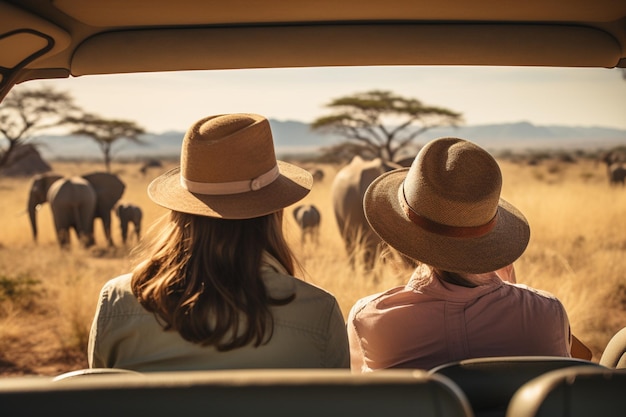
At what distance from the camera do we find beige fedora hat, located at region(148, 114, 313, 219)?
1592mm

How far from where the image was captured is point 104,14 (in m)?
2.23

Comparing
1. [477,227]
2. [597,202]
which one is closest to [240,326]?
[477,227]

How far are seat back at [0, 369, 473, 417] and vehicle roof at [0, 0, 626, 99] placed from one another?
4.76 feet

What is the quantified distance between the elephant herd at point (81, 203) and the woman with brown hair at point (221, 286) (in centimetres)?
1013

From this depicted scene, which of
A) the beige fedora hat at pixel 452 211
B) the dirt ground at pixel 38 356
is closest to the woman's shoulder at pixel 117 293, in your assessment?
the beige fedora hat at pixel 452 211

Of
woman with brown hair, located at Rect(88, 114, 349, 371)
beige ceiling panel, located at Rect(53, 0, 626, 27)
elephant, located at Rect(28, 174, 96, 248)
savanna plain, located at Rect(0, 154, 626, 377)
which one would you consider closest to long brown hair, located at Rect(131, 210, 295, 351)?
woman with brown hair, located at Rect(88, 114, 349, 371)

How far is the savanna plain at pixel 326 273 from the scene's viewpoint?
5465 mm

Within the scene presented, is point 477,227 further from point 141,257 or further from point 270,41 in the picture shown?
point 270,41

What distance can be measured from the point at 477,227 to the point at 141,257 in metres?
0.78

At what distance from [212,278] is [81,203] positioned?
1051cm

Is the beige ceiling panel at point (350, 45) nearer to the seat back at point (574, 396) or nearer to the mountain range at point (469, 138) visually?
the seat back at point (574, 396)

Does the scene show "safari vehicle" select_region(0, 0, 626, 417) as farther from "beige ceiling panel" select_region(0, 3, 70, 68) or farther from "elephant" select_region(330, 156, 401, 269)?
"elephant" select_region(330, 156, 401, 269)

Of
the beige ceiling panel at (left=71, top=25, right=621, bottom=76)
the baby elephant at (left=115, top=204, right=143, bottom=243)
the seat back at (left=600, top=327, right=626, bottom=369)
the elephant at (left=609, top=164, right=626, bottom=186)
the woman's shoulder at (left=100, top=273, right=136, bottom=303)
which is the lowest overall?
the baby elephant at (left=115, top=204, right=143, bottom=243)

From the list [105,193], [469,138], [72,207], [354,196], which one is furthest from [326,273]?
[469,138]
